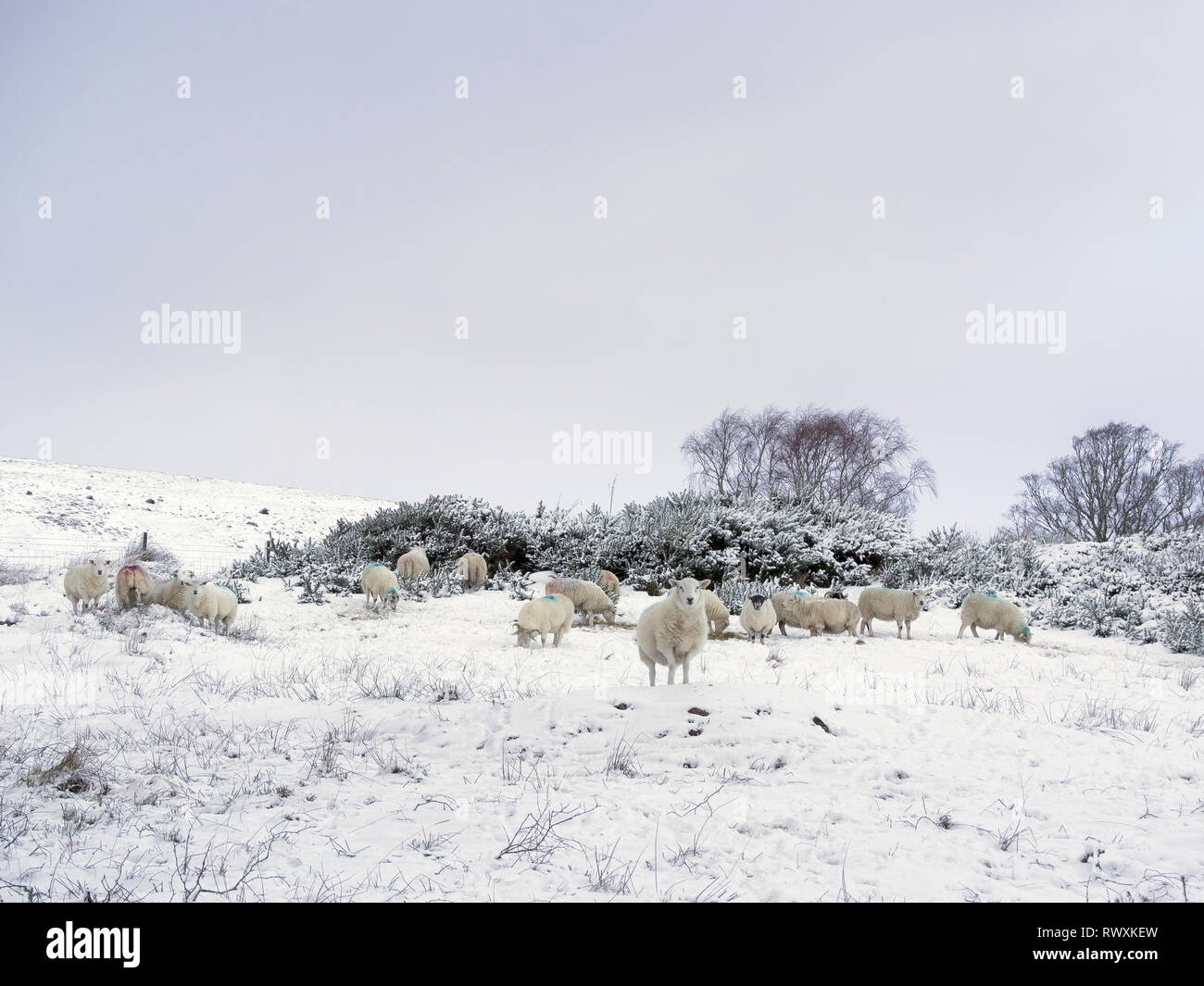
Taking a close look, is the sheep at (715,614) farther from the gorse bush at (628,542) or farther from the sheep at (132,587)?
the sheep at (132,587)

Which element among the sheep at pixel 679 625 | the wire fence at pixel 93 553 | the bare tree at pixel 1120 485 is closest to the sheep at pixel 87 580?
the wire fence at pixel 93 553

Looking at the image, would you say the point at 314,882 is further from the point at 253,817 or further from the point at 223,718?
the point at 223,718

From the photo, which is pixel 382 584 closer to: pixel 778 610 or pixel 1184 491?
pixel 778 610

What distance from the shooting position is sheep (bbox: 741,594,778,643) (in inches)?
438

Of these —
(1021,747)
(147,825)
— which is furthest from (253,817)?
(1021,747)

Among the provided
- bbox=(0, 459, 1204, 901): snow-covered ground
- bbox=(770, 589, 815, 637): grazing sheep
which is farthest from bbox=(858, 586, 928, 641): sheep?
bbox=(0, 459, 1204, 901): snow-covered ground

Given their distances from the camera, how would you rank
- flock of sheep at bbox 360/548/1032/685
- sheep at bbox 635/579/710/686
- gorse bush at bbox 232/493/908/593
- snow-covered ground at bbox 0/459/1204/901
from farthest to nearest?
gorse bush at bbox 232/493/908/593, flock of sheep at bbox 360/548/1032/685, sheep at bbox 635/579/710/686, snow-covered ground at bbox 0/459/1204/901

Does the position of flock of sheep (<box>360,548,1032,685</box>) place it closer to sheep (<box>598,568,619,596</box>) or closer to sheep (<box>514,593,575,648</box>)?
sheep (<box>514,593,575,648</box>)

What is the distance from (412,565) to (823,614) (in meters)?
8.92

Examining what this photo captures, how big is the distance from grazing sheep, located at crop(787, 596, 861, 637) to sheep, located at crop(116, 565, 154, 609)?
1051 centimetres

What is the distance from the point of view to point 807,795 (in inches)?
150

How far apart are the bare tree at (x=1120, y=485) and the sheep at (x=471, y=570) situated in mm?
25902

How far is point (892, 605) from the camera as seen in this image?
11.6 metres
